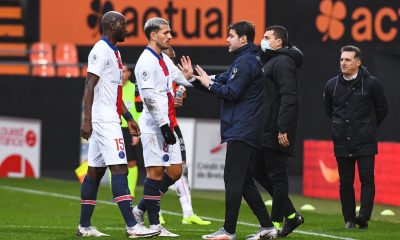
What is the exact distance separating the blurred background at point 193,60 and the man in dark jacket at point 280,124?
738 centimetres

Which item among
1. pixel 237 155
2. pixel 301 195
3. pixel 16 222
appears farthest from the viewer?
pixel 301 195

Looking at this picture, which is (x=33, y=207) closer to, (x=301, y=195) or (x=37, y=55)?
(x=301, y=195)

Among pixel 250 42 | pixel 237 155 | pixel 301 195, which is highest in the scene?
pixel 250 42

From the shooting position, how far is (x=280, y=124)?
11477 mm

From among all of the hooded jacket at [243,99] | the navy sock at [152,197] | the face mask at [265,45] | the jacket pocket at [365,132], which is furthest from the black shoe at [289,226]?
the jacket pocket at [365,132]

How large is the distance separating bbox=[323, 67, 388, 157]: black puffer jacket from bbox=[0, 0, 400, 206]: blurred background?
5626 millimetres

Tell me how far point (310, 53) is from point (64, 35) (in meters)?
6.47

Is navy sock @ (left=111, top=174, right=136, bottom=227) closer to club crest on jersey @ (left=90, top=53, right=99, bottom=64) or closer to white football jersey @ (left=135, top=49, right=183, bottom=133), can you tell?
white football jersey @ (left=135, top=49, right=183, bottom=133)

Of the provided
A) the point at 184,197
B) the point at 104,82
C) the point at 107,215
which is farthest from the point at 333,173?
the point at 104,82

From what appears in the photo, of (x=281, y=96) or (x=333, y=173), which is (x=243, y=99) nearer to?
(x=281, y=96)

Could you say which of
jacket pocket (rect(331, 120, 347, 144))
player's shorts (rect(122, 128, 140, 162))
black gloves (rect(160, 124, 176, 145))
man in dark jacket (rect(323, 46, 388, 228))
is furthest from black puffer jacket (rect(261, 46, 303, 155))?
player's shorts (rect(122, 128, 140, 162))

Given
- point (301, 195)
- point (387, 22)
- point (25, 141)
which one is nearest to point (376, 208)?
point (301, 195)

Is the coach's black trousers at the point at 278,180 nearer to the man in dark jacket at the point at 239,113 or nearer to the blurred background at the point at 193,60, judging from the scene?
the man in dark jacket at the point at 239,113

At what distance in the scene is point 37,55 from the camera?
2591 cm
